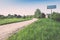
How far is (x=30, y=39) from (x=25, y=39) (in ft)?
0.80

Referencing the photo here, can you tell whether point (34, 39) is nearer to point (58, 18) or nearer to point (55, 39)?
point (55, 39)

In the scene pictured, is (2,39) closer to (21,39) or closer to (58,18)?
(21,39)

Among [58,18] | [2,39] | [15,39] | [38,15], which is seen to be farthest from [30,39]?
[38,15]

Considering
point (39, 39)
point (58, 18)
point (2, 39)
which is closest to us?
point (39, 39)

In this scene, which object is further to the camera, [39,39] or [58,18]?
[58,18]

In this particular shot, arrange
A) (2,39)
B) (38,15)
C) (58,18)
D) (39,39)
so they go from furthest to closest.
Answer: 1. (38,15)
2. (58,18)
3. (2,39)
4. (39,39)

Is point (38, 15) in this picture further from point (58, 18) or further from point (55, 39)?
point (55, 39)

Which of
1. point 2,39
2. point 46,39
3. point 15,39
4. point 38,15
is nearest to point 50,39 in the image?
point 46,39

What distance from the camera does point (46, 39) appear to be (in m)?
9.89

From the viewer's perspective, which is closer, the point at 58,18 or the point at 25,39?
the point at 25,39

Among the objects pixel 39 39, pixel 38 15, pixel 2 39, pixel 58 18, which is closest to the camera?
pixel 39 39

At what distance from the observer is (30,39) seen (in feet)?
32.4

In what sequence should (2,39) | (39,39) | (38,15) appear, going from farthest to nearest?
(38,15), (2,39), (39,39)

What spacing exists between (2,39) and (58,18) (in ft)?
136
